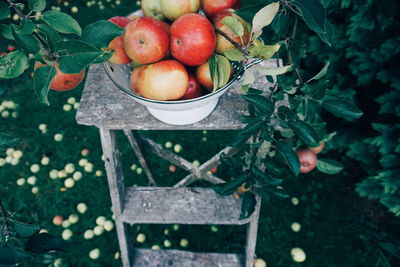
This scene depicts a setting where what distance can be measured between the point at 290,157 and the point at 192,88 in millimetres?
496

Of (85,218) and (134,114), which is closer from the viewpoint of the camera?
(134,114)

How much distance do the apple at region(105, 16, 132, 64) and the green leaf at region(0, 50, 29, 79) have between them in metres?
0.33

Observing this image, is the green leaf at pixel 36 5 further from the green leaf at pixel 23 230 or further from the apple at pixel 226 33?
the green leaf at pixel 23 230

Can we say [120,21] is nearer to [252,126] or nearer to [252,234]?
[252,126]

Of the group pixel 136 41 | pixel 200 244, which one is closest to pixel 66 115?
pixel 200 244

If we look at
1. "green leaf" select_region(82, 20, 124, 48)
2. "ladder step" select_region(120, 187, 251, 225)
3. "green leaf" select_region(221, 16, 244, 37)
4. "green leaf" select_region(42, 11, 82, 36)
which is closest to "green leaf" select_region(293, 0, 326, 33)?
"green leaf" select_region(221, 16, 244, 37)

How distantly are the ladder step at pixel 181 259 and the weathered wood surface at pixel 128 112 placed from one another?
117cm

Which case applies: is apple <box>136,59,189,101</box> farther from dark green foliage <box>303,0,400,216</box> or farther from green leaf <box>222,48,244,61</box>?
dark green foliage <box>303,0,400,216</box>

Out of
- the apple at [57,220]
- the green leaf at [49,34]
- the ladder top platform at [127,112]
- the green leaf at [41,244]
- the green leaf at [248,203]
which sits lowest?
the apple at [57,220]

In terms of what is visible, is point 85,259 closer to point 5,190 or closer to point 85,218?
point 85,218

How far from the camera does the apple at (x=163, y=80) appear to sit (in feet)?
3.64

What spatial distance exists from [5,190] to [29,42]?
7.26ft

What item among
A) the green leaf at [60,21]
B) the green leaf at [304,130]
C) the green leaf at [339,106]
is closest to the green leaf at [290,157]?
the green leaf at [304,130]

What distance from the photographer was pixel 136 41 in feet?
3.58
